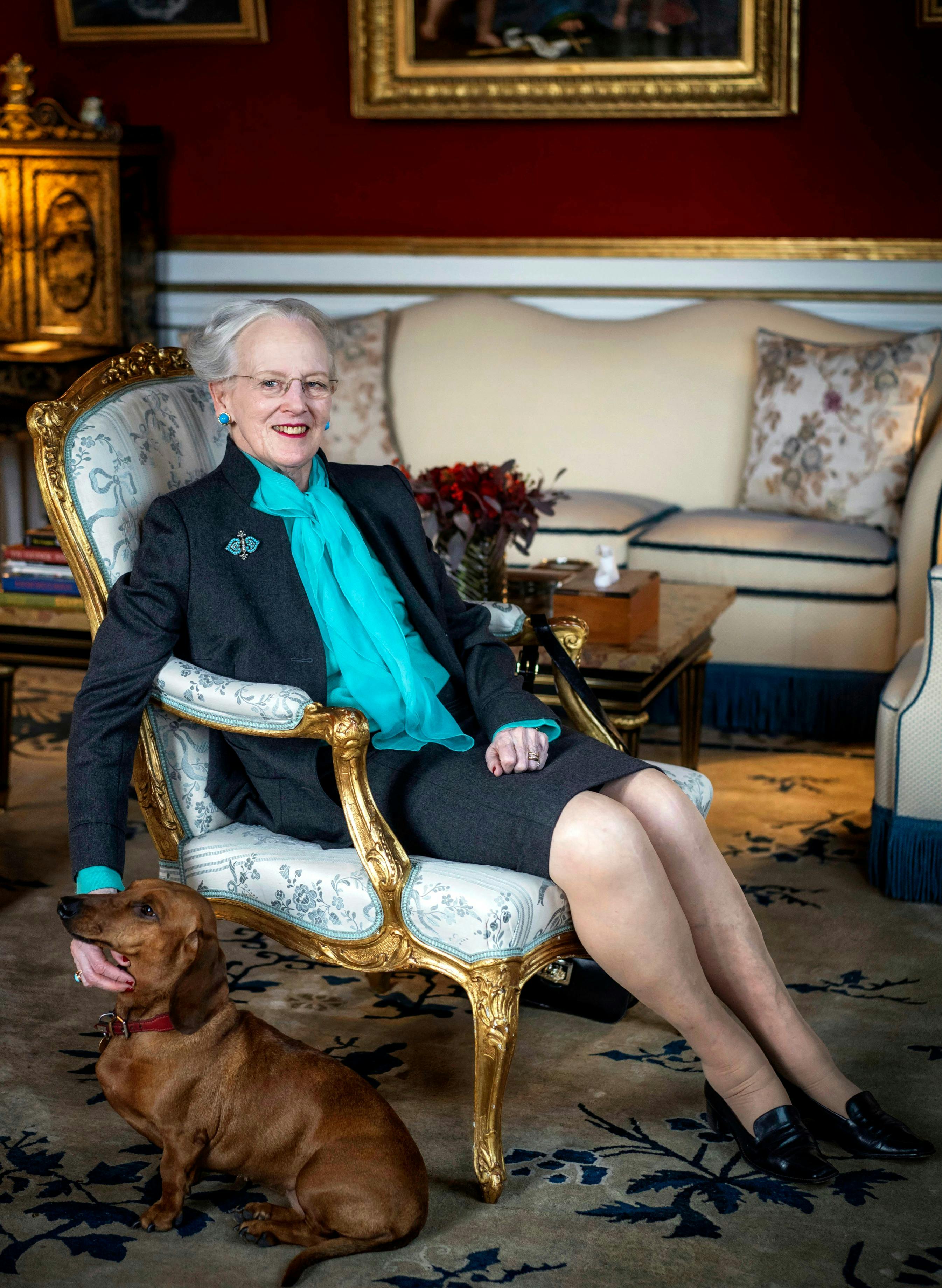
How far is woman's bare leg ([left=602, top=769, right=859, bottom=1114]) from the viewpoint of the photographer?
80.7 inches

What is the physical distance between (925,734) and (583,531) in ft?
5.33

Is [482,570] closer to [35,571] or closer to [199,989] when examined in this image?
[35,571]

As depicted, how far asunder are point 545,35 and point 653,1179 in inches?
169

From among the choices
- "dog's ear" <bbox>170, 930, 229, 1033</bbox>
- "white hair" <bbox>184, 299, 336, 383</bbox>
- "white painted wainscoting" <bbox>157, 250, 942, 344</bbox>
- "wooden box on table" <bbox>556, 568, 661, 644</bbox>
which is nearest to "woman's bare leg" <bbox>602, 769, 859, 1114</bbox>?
"dog's ear" <bbox>170, 930, 229, 1033</bbox>

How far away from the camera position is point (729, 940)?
2.05m

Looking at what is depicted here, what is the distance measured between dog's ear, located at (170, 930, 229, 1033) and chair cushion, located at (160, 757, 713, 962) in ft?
0.63

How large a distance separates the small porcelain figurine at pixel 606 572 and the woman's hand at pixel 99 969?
5.32 ft

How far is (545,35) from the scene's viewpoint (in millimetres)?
5121

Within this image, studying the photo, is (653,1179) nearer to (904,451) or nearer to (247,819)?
(247,819)

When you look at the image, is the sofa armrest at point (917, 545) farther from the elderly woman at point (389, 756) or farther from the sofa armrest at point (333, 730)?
the sofa armrest at point (333, 730)

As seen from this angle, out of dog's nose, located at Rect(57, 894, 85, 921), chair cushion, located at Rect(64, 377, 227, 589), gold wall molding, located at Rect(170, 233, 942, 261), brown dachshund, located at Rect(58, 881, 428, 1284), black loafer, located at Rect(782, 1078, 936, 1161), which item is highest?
gold wall molding, located at Rect(170, 233, 942, 261)

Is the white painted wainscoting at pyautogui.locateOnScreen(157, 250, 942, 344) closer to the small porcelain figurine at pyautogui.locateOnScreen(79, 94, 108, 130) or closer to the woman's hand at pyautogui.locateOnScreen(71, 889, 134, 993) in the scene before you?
the small porcelain figurine at pyautogui.locateOnScreen(79, 94, 108, 130)

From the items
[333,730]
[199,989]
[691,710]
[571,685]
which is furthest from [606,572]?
[199,989]

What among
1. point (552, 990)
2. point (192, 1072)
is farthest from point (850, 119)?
point (192, 1072)
